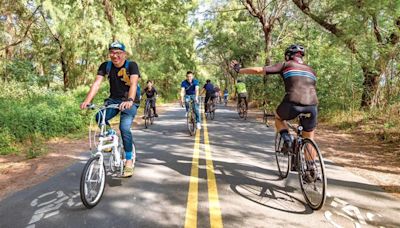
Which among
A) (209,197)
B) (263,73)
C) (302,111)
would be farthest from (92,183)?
(302,111)

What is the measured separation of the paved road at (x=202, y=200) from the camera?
14.3 ft

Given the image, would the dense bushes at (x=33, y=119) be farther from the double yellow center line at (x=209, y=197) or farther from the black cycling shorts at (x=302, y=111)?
the black cycling shorts at (x=302, y=111)

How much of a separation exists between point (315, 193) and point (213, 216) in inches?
63.8

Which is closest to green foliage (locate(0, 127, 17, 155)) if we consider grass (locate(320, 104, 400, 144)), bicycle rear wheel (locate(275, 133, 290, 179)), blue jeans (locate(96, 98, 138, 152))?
blue jeans (locate(96, 98, 138, 152))

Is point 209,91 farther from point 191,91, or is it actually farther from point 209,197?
point 209,197

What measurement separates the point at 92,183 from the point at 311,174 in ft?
10.3

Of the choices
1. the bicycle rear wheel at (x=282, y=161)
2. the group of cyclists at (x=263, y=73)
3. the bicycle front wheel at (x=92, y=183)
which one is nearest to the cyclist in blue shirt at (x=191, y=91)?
the bicycle rear wheel at (x=282, y=161)

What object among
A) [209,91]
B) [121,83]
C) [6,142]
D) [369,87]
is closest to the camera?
[121,83]

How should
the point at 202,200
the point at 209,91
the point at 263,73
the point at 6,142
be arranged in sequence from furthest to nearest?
the point at 209,91, the point at 6,142, the point at 263,73, the point at 202,200

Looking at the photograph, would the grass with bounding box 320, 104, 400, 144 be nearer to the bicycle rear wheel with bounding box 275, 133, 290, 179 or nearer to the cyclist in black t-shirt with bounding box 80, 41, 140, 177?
the bicycle rear wheel with bounding box 275, 133, 290, 179

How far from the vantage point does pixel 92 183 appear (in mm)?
4910

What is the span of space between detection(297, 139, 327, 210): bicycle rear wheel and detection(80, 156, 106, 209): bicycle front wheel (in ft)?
9.75

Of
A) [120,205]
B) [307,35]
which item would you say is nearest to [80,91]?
[120,205]

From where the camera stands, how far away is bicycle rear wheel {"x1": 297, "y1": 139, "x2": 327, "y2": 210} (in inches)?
188
